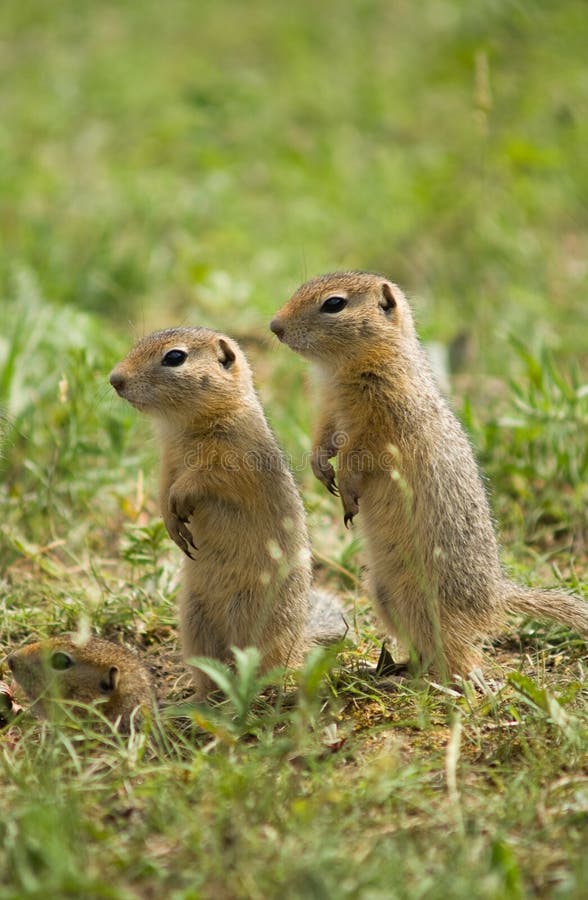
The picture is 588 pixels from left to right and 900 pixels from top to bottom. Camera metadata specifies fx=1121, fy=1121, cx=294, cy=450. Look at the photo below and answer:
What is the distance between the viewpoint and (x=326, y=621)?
4727mm

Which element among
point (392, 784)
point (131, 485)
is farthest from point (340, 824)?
point (131, 485)

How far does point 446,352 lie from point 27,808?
15.8 feet

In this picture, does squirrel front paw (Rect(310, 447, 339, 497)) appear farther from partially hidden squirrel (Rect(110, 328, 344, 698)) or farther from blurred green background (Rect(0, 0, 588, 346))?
blurred green background (Rect(0, 0, 588, 346))

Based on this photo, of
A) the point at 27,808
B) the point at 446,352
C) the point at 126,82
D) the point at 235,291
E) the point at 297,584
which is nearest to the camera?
the point at 27,808

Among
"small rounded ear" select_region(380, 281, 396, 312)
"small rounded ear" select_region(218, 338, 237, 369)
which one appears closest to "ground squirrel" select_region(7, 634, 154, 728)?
"small rounded ear" select_region(218, 338, 237, 369)

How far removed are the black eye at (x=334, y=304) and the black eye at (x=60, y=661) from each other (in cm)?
168

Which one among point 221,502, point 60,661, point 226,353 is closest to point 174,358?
point 226,353

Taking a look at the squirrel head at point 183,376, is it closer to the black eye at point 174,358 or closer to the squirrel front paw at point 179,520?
the black eye at point 174,358

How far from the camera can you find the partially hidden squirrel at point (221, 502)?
14.2 feet

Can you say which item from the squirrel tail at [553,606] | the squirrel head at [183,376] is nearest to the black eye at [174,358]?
the squirrel head at [183,376]

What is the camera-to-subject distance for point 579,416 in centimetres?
555

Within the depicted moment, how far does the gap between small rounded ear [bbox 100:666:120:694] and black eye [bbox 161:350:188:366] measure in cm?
121

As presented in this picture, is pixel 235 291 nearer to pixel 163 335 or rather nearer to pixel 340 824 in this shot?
pixel 163 335

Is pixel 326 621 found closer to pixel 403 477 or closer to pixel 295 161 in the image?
pixel 403 477
